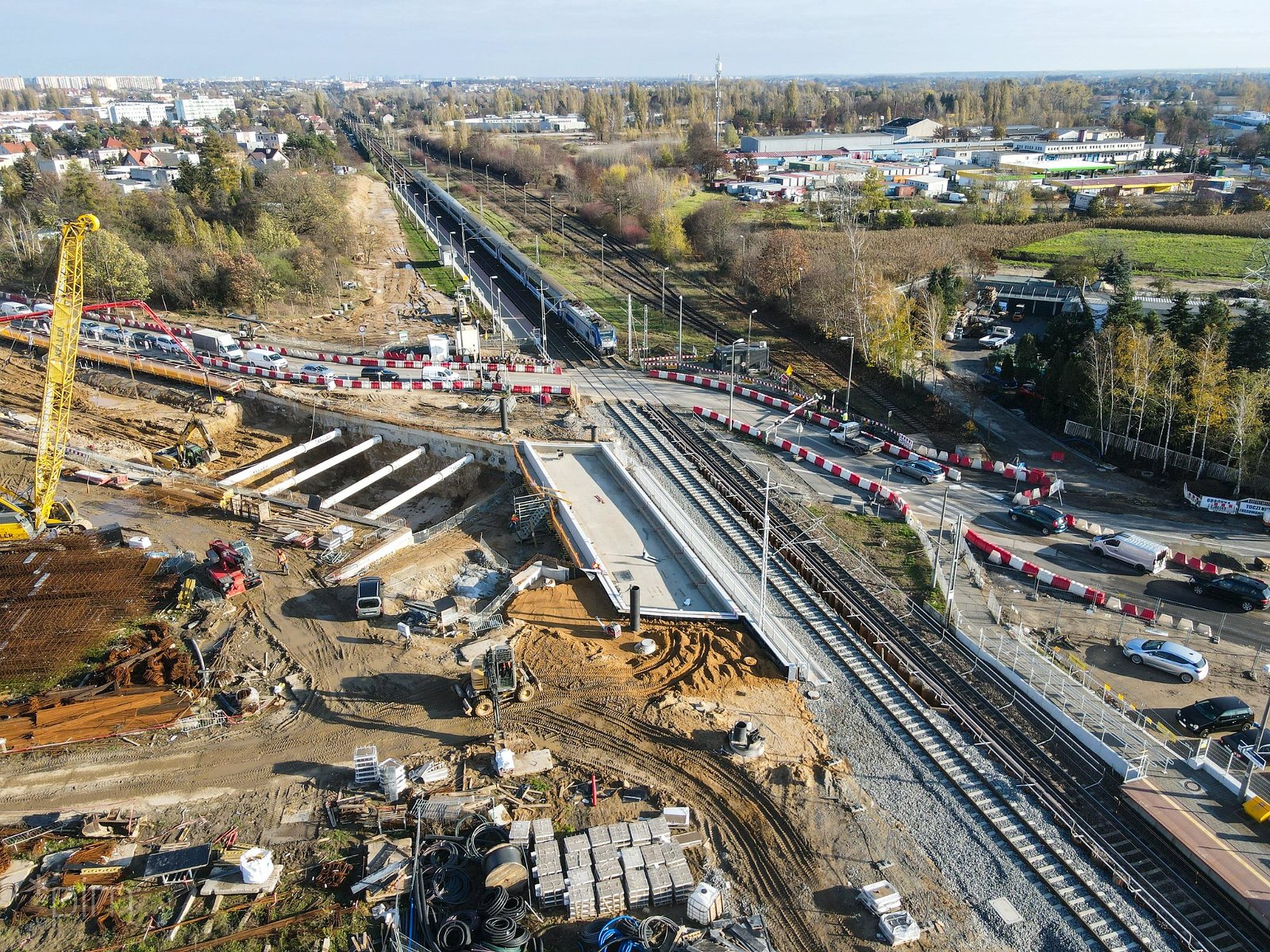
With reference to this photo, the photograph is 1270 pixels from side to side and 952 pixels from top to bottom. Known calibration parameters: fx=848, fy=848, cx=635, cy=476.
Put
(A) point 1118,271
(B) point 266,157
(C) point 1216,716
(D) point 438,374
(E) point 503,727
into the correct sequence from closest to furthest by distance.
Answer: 1. (E) point 503,727
2. (C) point 1216,716
3. (D) point 438,374
4. (A) point 1118,271
5. (B) point 266,157

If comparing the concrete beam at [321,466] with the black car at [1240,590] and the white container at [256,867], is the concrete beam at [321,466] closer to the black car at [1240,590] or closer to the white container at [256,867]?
the white container at [256,867]

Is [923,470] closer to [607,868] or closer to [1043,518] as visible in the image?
[1043,518]

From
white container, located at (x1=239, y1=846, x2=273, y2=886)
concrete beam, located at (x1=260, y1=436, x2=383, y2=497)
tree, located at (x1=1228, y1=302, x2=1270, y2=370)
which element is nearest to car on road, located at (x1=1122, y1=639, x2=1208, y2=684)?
tree, located at (x1=1228, y1=302, x2=1270, y2=370)

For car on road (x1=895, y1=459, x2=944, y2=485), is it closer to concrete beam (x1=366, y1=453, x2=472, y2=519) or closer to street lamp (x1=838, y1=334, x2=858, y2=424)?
street lamp (x1=838, y1=334, x2=858, y2=424)

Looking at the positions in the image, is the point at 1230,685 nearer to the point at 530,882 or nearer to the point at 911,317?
the point at 530,882

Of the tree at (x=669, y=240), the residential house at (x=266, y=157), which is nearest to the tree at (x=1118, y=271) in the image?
the tree at (x=669, y=240)

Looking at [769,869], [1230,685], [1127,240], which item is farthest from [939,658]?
[1127,240]

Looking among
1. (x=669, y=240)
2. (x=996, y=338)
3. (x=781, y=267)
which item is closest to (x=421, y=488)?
(x=781, y=267)
